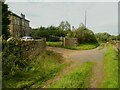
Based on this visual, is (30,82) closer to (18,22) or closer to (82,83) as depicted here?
(82,83)

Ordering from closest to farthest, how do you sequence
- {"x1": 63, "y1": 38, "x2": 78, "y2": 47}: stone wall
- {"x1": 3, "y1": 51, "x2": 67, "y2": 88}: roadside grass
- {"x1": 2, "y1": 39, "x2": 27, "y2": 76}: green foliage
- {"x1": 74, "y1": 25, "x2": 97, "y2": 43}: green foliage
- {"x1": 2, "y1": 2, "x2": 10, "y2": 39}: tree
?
{"x1": 3, "y1": 51, "x2": 67, "y2": 88}: roadside grass → {"x1": 2, "y1": 39, "x2": 27, "y2": 76}: green foliage → {"x1": 2, "y1": 2, "x2": 10, "y2": 39}: tree → {"x1": 63, "y1": 38, "x2": 78, "y2": 47}: stone wall → {"x1": 74, "y1": 25, "x2": 97, "y2": 43}: green foliage

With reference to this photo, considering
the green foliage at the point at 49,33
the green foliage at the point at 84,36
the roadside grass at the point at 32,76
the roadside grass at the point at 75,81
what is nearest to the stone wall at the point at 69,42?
the green foliage at the point at 84,36

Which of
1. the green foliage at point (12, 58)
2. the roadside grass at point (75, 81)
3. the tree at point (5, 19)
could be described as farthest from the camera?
the tree at point (5, 19)

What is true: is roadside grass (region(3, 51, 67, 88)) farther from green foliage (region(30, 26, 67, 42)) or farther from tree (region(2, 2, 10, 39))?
green foliage (region(30, 26, 67, 42))

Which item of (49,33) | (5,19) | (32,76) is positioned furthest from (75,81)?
(49,33)

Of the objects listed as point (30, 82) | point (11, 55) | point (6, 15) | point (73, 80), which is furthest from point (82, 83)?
point (6, 15)

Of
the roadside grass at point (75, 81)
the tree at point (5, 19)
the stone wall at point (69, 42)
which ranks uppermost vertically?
the tree at point (5, 19)

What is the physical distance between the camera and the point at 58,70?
17.3 metres

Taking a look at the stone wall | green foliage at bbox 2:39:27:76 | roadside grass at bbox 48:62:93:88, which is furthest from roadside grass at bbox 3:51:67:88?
the stone wall

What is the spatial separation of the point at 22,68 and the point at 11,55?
1.01 m

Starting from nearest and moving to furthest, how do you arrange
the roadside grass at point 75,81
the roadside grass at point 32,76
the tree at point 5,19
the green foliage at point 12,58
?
1. the roadside grass at point 75,81
2. the roadside grass at point 32,76
3. the green foliage at point 12,58
4. the tree at point 5,19

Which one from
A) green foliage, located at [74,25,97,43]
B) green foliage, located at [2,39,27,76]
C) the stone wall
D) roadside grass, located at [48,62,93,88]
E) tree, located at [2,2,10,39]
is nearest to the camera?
roadside grass, located at [48,62,93,88]

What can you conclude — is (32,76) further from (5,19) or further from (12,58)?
(5,19)

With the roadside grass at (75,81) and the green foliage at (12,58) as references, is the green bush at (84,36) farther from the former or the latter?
the roadside grass at (75,81)
